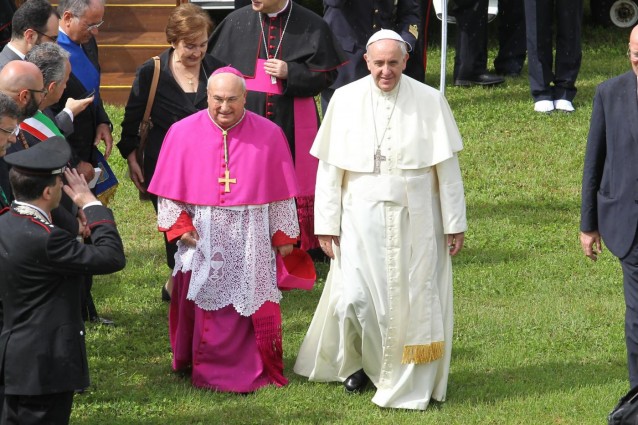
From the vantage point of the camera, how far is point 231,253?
24.0 ft

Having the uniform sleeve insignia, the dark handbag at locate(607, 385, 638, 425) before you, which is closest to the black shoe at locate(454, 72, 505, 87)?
the uniform sleeve insignia

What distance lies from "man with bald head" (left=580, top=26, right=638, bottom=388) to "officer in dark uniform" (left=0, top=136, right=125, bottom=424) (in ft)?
8.78

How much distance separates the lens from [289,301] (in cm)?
895

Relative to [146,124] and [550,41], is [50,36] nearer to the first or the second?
[146,124]

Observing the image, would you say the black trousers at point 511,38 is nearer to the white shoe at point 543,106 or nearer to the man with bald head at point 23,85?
the white shoe at point 543,106

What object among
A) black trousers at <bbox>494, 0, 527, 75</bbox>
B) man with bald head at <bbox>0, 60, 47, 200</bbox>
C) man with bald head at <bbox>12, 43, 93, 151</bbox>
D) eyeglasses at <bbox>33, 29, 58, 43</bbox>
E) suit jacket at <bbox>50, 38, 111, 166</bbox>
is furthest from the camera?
black trousers at <bbox>494, 0, 527, 75</bbox>

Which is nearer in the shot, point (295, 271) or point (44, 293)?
point (44, 293)

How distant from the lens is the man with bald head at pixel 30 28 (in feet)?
24.2

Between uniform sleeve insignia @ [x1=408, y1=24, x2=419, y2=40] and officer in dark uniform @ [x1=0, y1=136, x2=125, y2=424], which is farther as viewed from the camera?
uniform sleeve insignia @ [x1=408, y1=24, x2=419, y2=40]

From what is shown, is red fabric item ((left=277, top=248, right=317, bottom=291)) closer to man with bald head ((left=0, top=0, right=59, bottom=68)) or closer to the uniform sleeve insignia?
man with bald head ((left=0, top=0, right=59, bottom=68))

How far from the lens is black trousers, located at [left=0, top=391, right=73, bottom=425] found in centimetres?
563

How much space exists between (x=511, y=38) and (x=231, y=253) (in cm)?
789

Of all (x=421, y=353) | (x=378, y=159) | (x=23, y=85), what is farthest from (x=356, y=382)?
(x=23, y=85)

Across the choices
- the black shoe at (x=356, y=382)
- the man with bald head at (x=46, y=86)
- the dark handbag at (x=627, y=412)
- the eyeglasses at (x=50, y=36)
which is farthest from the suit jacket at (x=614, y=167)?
the eyeglasses at (x=50, y=36)
